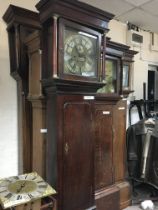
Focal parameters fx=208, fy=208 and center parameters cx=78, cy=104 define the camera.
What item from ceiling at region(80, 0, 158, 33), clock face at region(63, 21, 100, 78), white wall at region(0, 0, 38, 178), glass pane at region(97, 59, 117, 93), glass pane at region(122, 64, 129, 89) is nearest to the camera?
clock face at region(63, 21, 100, 78)

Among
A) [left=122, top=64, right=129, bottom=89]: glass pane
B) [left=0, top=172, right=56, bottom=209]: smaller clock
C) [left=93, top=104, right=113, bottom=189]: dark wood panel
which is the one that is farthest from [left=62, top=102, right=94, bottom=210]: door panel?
[left=122, top=64, right=129, bottom=89]: glass pane

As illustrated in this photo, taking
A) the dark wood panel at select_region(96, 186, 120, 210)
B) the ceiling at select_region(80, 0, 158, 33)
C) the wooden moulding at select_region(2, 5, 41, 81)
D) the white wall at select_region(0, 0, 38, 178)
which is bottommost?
the dark wood panel at select_region(96, 186, 120, 210)

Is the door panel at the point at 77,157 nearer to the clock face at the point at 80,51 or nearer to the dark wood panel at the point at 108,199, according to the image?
the clock face at the point at 80,51

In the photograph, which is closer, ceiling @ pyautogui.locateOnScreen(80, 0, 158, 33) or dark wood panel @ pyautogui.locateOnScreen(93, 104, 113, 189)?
dark wood panel @ pyautogui.locateOnScreen(93, 104, 113, 189)

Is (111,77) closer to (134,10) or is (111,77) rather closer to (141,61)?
(134,10)

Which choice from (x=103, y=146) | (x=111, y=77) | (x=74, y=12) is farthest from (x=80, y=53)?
(x=103, y=146)

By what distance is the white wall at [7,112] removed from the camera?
217cm

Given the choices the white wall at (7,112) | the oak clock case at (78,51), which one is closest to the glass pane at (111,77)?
the oak clock case at (78,51)

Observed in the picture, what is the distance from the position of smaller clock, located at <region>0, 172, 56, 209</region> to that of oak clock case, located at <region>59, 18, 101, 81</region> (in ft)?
2.97

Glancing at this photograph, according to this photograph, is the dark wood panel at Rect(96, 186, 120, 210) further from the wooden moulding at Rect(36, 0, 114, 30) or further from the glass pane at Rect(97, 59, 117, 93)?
the wooden moulding at Rect(36, 0, 114, 30)

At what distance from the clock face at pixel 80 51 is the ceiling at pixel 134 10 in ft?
3.80

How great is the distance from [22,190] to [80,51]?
123cm

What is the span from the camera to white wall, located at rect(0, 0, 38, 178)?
217cm

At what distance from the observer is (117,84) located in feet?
8.51
